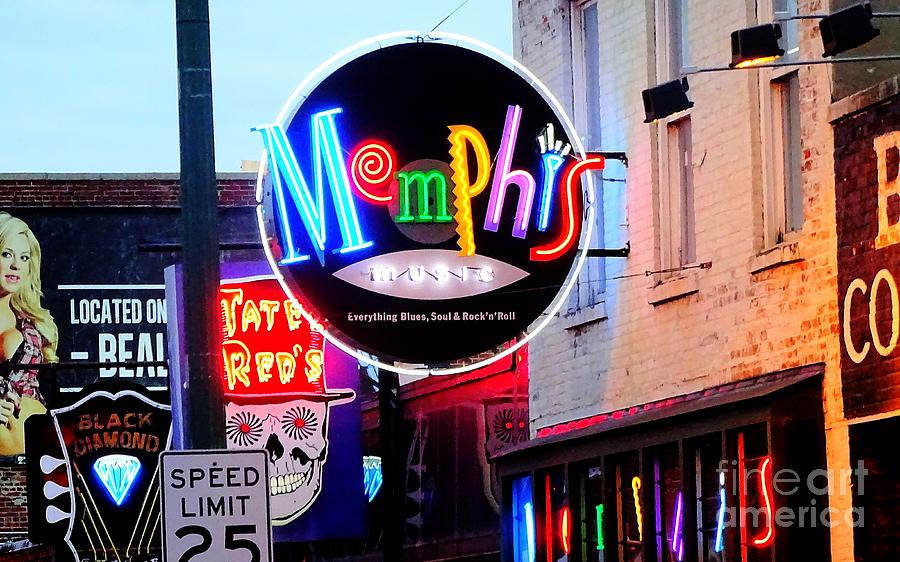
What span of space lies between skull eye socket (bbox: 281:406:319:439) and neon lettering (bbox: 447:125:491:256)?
291 inches

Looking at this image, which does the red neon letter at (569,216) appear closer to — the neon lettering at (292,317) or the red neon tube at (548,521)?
the red neon tube at (548,521)

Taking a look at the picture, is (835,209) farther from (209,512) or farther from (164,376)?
(164,376)

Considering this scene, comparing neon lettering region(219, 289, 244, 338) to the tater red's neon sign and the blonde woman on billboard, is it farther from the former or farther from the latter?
the blonde woman on billboard

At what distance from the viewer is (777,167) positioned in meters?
13.8

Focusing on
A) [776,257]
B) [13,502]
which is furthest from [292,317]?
[13,502]

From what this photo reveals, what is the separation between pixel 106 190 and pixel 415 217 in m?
20.7

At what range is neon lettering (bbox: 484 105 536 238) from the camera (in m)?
15.0

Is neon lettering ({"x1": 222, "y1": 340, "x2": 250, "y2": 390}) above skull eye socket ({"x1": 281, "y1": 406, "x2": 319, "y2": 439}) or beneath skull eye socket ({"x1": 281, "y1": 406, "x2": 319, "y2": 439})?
above

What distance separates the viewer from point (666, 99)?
13.5 metres

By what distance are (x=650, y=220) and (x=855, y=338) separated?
353cm

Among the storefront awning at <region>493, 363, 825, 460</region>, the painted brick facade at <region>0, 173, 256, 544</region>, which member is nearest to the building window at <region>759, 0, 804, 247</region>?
the storefront awning at <region>493, 363, 825, 460</region>

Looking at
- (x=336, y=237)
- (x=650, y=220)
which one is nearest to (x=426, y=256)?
(x=336, y=237)
